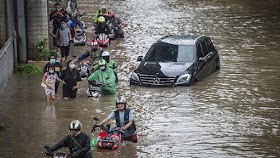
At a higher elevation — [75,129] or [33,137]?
[75,129]

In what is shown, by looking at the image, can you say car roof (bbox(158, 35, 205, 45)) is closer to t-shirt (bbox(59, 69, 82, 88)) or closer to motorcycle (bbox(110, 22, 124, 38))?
t-shirt (bbox(59, 69, 82, 88))

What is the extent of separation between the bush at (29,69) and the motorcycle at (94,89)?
190 inches

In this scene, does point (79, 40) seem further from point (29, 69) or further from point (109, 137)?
point (109, 137)

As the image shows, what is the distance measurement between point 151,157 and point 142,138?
1785 millimetres

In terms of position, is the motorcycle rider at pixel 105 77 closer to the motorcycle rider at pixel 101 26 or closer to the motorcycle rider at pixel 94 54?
the motorcycle rider at pixel 94 54

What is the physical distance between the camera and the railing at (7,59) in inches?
1002

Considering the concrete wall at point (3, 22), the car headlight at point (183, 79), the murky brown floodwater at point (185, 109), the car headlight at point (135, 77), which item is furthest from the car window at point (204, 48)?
the concrete wall at point (3, 22)

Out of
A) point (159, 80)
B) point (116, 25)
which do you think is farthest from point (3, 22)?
point (159, 80)

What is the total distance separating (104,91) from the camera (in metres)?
24.2

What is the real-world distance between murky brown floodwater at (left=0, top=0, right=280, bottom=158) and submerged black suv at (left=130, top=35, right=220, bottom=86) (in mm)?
365

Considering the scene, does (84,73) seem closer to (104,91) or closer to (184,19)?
(104,91)

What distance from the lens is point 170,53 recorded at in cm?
2686

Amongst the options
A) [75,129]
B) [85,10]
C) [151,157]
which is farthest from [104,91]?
[85,10]

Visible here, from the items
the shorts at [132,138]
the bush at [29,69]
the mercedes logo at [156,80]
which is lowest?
the bush at [29,69]
